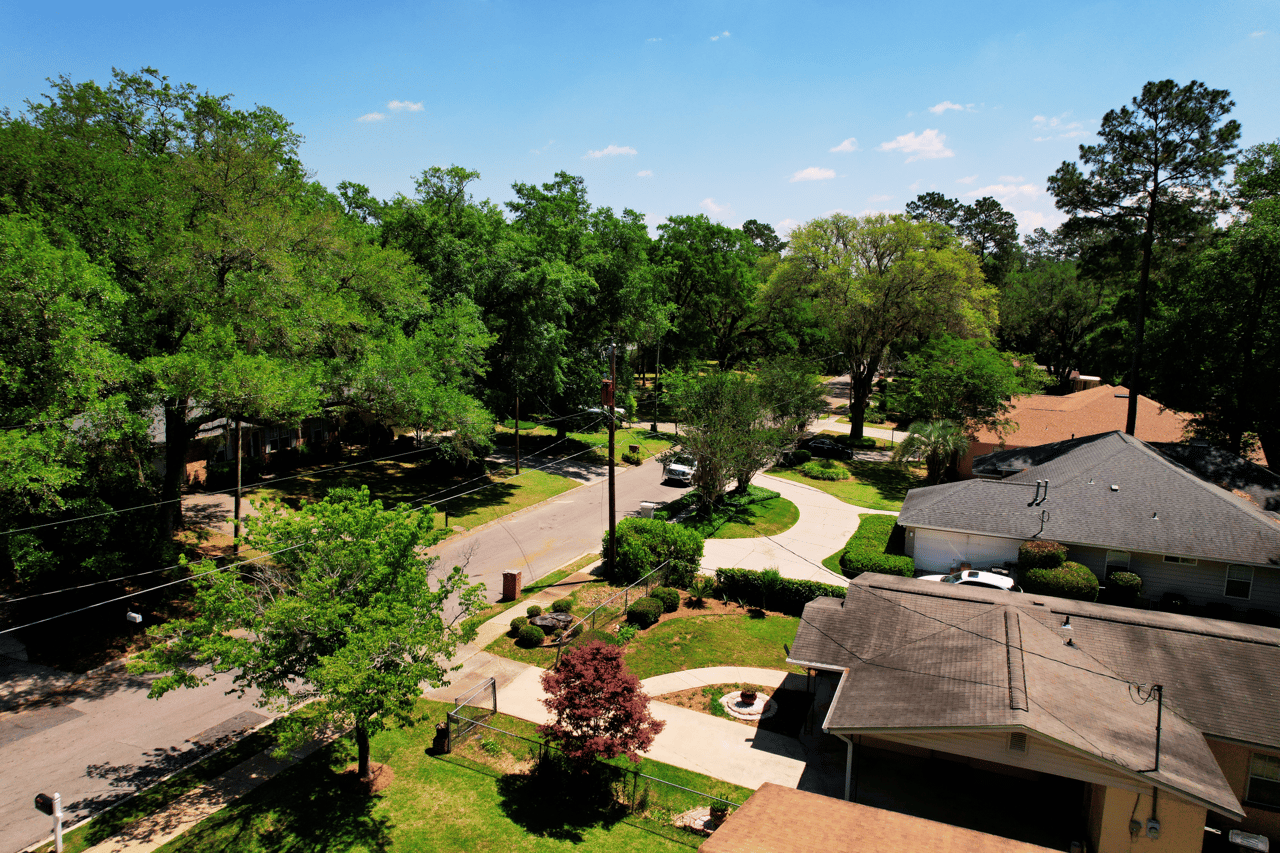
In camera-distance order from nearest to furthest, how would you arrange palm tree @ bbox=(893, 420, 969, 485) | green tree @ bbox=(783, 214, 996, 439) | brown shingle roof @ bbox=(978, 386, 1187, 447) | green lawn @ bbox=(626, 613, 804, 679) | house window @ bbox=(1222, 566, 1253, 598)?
green lawn @ bbox=(626, 613, 804, 679) → house window @ bbox=(1222, 566, 1253, 598) → palm tree @ bbox=(893, 420, 969, 485) → brown shingle roof @ bbox=(978, 386, 1187, 447) → green tree @ bbox=(783, 214, 996, 439)

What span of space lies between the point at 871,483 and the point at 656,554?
20.5 meters

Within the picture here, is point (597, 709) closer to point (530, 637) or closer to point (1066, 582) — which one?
point (530, 637)

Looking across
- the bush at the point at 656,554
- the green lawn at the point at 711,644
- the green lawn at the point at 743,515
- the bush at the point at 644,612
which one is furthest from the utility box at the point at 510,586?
the green lawn at the point at 743,515

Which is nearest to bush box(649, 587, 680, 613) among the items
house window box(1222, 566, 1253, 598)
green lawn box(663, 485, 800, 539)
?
green lawn box(663, 485, 800, 539)

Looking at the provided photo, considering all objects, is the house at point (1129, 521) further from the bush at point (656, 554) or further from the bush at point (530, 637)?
the bush at point (530, 637)

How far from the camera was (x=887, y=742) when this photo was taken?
54.7 feet

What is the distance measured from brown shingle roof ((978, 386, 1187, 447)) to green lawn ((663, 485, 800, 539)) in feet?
48.4

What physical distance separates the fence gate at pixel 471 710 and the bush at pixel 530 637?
218cm

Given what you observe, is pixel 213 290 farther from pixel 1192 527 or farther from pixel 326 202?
pixel 1192 527

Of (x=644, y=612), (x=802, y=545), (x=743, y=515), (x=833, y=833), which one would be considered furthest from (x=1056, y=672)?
(x=743, y=515)

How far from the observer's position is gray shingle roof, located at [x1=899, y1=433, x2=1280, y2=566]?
23953mm

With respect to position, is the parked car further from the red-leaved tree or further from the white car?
the red-leaved tree

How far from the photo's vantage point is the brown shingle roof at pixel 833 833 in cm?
1091

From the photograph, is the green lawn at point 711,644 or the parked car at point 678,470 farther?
the parked car at point 678,470
